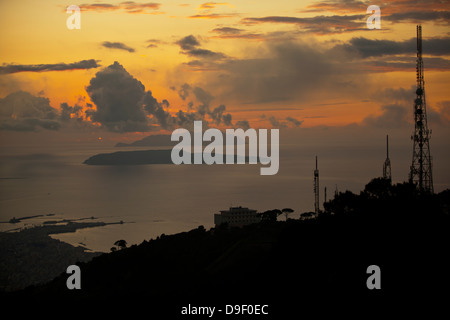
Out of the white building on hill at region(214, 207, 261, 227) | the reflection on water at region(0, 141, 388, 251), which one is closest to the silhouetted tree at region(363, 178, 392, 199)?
the white building on hill at region(214, 207, 261, 227)

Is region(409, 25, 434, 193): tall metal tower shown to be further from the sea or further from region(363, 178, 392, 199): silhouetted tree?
the sea

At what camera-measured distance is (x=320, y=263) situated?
66.4ft

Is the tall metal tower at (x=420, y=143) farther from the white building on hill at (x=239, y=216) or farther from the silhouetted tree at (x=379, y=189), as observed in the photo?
the white building on hill at (x=239, y=216)

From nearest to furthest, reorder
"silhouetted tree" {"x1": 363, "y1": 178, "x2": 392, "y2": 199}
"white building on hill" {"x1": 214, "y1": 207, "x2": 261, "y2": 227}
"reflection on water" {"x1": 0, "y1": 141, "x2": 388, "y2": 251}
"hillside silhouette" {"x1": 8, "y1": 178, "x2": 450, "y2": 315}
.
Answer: "hillside silhouette" {"x1": 8, "y1": 178, "x2": 450, "y2": 315}
"silhouetted tree" {"x1": 363, "y1": 178, "x2": 392, "y2": 199}
"white building on hill" {"x1": 214, "y1": 207, "x2": 261, "y2": 227}
"reflection on water" {"x1": 0, "y1": 141, "x2": 388, "y2": 251}

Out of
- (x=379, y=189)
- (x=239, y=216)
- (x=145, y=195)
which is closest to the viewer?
(x=379, y=189)

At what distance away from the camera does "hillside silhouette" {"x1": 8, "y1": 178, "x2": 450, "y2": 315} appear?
18.3m

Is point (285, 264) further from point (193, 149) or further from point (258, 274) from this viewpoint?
point (193, 149)

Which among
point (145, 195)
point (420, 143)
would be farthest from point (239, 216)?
point (145, 195)

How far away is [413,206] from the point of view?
76.6 feet

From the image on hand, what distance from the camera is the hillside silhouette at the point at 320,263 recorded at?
18.3m

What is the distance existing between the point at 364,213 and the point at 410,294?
7.51m

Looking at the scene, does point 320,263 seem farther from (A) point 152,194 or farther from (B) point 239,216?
(A) point 152,194
